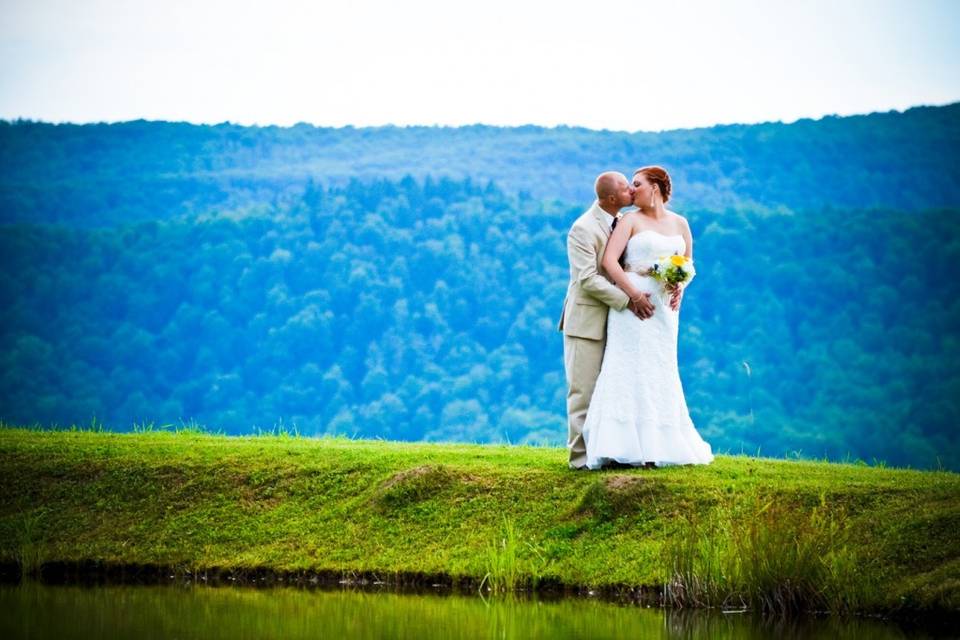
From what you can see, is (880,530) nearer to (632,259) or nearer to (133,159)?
(632,259)

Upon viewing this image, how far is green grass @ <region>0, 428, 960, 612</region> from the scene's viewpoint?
11898 mm

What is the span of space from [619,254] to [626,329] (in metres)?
0.82

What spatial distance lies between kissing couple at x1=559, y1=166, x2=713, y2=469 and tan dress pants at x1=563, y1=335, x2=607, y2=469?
0.01 m

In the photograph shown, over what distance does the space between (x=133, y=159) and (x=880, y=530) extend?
120344 mm

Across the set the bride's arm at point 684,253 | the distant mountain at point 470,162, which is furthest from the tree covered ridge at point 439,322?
the bride's arm at point 684,253

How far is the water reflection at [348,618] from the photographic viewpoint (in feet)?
35.8

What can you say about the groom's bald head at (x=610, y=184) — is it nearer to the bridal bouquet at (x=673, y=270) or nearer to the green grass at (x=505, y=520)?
the bridal bouquet at (x=673, y=270)

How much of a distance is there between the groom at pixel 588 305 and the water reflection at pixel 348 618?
2.79m

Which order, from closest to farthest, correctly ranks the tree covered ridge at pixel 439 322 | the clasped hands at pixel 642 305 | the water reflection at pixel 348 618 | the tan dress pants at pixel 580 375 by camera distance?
the water reflection at pixel 348 618
the clasped hands at pixel 642 305
the tan dress pants at pixel 580 375
the tree covered ridge at pixel 439 322

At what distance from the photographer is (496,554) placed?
13156 millimetres

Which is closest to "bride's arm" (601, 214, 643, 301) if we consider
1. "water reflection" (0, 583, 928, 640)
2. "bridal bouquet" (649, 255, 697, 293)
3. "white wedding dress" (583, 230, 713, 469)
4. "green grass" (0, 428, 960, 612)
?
"white wedding dress" (583, 230, 713, 469)

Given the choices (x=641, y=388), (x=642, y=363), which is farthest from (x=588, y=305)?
(x=641, y=388)

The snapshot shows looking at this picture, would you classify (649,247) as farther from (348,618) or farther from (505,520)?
(348,618)

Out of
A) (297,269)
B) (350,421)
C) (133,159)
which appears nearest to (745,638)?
(350,421)
